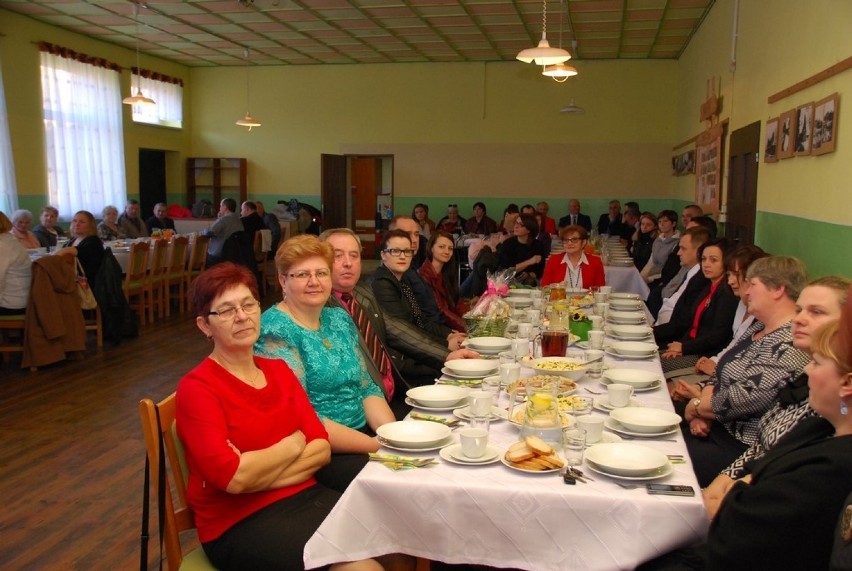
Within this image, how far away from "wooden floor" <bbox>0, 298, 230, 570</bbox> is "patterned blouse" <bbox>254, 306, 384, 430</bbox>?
1.01 metres

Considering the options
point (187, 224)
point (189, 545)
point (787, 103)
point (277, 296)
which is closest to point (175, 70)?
point (187, 224)

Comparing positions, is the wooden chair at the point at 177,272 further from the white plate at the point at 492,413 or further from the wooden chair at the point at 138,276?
the white plate at the point at 492,413

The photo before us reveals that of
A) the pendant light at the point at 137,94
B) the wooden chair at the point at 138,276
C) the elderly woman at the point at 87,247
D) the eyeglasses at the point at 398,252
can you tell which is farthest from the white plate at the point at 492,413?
the pendant light at the point at 137,94

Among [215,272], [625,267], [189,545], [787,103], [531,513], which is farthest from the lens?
[625,267]

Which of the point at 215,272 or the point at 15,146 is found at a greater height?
the point at 15,146

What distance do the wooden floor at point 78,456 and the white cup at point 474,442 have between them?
1626mm

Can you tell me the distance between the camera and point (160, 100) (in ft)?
44.2

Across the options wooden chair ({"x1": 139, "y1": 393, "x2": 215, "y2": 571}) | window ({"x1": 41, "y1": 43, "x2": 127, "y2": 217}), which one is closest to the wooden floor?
wooden chair ({"x1": 139, "y1": 393, "x2": 215, "y2": 571})

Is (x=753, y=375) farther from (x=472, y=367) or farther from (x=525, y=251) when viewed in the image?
(x=525, y=251)

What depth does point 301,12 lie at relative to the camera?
9.96 meters

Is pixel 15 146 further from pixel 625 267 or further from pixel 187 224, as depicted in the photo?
pixel 625 267

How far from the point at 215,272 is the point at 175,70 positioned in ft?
42.6

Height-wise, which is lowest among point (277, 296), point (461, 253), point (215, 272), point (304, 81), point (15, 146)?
point (277, 296)

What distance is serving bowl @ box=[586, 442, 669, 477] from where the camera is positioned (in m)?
1.83
